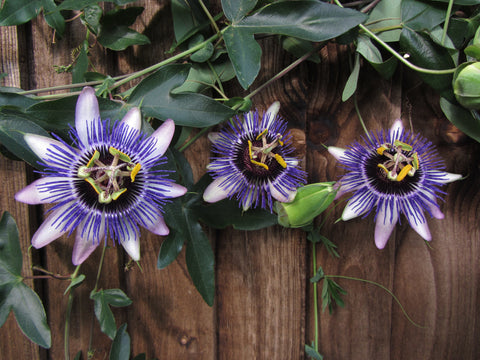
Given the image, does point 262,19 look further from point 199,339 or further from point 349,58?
point 199,339

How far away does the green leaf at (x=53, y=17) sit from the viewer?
941mm

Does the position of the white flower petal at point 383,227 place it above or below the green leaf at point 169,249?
above

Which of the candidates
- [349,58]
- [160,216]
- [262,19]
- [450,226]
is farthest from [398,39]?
[160,216]

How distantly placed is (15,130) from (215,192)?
0.51m

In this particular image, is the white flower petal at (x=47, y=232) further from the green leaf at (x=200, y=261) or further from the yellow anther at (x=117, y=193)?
the green leaf at (x=200, y=261)

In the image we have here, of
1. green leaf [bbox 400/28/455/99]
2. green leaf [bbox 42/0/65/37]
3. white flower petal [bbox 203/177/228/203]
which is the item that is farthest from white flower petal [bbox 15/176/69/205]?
green leaf [bbox 400/28/455/99]

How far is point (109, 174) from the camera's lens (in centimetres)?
81

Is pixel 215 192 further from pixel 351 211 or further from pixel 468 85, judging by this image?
pixel 468 85

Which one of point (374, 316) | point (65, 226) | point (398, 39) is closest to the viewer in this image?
point (65, 226)

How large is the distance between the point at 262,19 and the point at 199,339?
98 centimetres

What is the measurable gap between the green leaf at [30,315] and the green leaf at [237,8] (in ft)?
2.95

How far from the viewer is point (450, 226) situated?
1064 millimetres

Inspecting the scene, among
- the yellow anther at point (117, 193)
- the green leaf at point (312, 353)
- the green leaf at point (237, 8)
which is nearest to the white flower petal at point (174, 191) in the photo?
the yellow anther at point (117, 193)

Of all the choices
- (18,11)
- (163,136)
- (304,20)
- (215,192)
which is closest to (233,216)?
(215,192)
